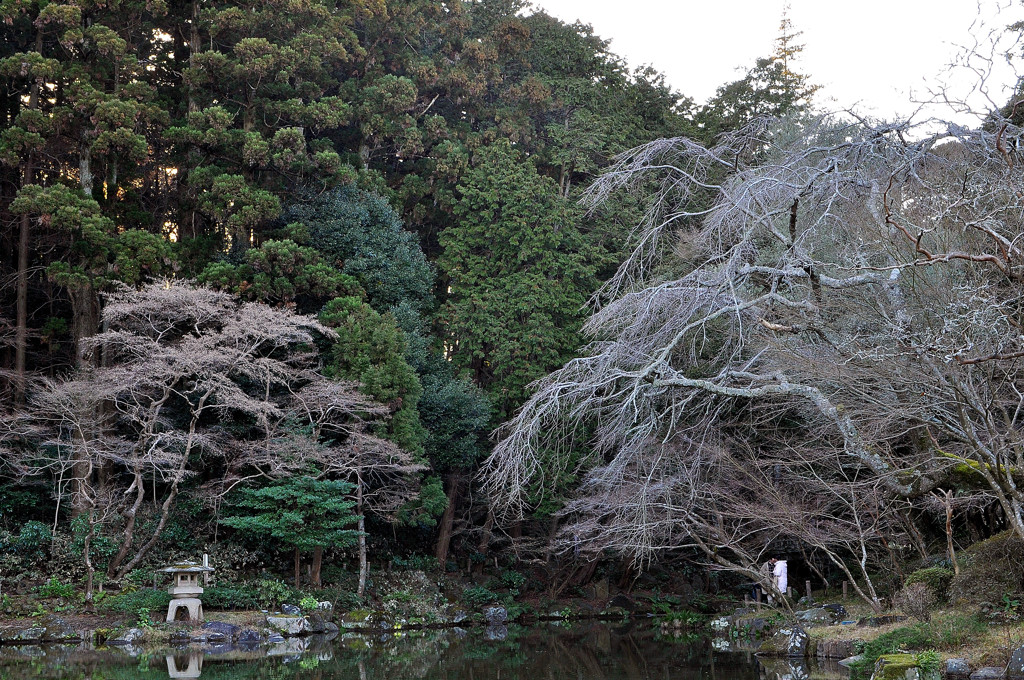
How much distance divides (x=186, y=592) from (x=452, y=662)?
16.6ft

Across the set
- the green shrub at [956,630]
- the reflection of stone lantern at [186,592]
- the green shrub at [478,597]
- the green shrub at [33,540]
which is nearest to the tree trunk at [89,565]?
the reflection of stone lantern at [186,592]

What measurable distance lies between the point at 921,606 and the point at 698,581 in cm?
1240

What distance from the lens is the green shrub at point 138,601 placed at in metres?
14.6

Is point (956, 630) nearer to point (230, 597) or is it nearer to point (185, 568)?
point (185, 568)

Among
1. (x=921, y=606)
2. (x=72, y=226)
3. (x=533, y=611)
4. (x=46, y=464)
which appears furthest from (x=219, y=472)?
(x=921, y=606)

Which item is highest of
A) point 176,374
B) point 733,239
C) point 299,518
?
point 733,239

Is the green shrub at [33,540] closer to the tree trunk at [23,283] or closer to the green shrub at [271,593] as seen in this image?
the tree trunk at [23,283]

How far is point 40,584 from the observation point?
15.3 metres

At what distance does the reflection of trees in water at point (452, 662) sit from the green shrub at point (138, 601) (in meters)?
2.08

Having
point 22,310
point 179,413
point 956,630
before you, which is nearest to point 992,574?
point 956,630

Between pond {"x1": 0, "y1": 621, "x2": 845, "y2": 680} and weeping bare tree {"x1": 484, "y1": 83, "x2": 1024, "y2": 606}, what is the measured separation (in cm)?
181

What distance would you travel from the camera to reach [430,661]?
1200 centimetres

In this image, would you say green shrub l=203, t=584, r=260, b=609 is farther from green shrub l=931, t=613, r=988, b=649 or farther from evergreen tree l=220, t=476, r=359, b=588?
green shrub l=931, t=613, r=988, b=649

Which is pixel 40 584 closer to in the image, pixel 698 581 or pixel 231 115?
pixel 231 115
